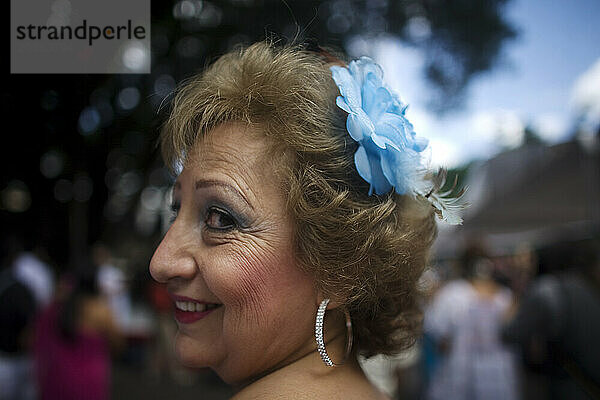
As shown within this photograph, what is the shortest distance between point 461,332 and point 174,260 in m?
3.59

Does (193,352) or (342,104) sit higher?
(342,104)

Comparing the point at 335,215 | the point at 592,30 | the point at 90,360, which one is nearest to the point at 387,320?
the point at 335,215

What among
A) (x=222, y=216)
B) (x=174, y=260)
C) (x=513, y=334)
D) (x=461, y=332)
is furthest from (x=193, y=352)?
(x=461, y=332)

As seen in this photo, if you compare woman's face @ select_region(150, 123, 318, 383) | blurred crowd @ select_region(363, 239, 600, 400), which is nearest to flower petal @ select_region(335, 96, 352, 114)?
woman's face @ select_region(150, 123, 318, 383)

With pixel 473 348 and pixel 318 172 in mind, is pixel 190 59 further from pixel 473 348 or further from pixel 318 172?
pixel 473 348

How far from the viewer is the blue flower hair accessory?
1.22 metres

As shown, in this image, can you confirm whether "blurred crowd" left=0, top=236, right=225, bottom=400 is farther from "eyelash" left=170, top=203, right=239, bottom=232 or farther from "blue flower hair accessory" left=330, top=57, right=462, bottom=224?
"blue flower hair accessory" left=330, top=57, right=462, bottom=224

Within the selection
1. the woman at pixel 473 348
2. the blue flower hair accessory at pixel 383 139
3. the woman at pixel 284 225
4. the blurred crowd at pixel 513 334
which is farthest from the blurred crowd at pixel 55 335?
the blue flower hair accessory at pixel 383 139

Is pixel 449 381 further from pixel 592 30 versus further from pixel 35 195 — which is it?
pixel 35 195

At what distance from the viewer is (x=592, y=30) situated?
238 centimetres

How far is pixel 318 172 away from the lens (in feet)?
3.96

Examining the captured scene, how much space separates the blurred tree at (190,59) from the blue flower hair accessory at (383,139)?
249mm
